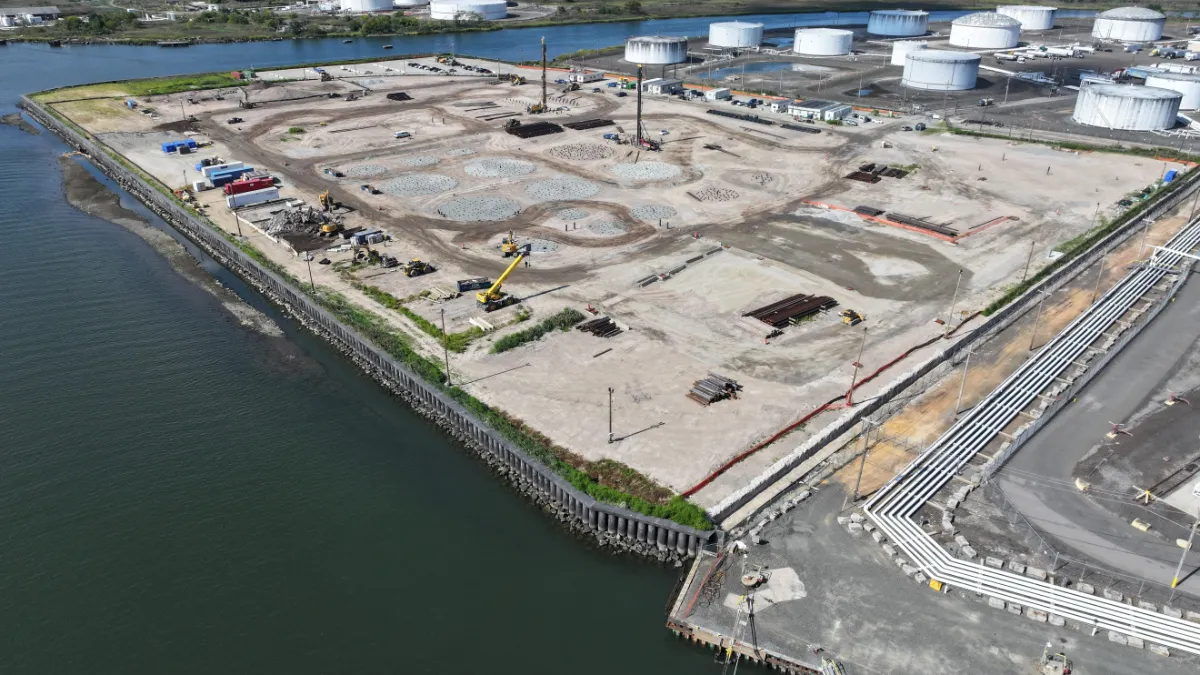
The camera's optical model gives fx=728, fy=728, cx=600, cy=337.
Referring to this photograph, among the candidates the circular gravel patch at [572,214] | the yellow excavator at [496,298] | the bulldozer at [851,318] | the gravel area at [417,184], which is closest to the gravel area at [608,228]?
the circular gravel patch at [572,214]

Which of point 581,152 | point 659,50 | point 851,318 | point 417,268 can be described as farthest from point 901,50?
point 417,268

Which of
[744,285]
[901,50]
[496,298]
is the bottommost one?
[496,298]

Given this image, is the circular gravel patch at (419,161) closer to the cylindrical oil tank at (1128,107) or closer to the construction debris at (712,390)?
the construction debris at (712,390)

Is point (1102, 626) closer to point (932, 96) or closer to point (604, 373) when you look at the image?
point (604, 373)

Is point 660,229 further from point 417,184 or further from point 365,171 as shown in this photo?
point 365,171

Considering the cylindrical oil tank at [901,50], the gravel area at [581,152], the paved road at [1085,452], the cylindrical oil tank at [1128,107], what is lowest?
the paved road at [1085,452]

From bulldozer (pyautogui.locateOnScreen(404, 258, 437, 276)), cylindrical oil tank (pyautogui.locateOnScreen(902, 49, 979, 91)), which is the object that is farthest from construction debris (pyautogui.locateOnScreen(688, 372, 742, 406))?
cylindrical oil tank (pyautogui.locateOnScreen(902, 49, 979, 91))

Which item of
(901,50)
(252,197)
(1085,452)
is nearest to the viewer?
(1085,452)

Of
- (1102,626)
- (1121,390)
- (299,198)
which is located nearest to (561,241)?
(299,198)
